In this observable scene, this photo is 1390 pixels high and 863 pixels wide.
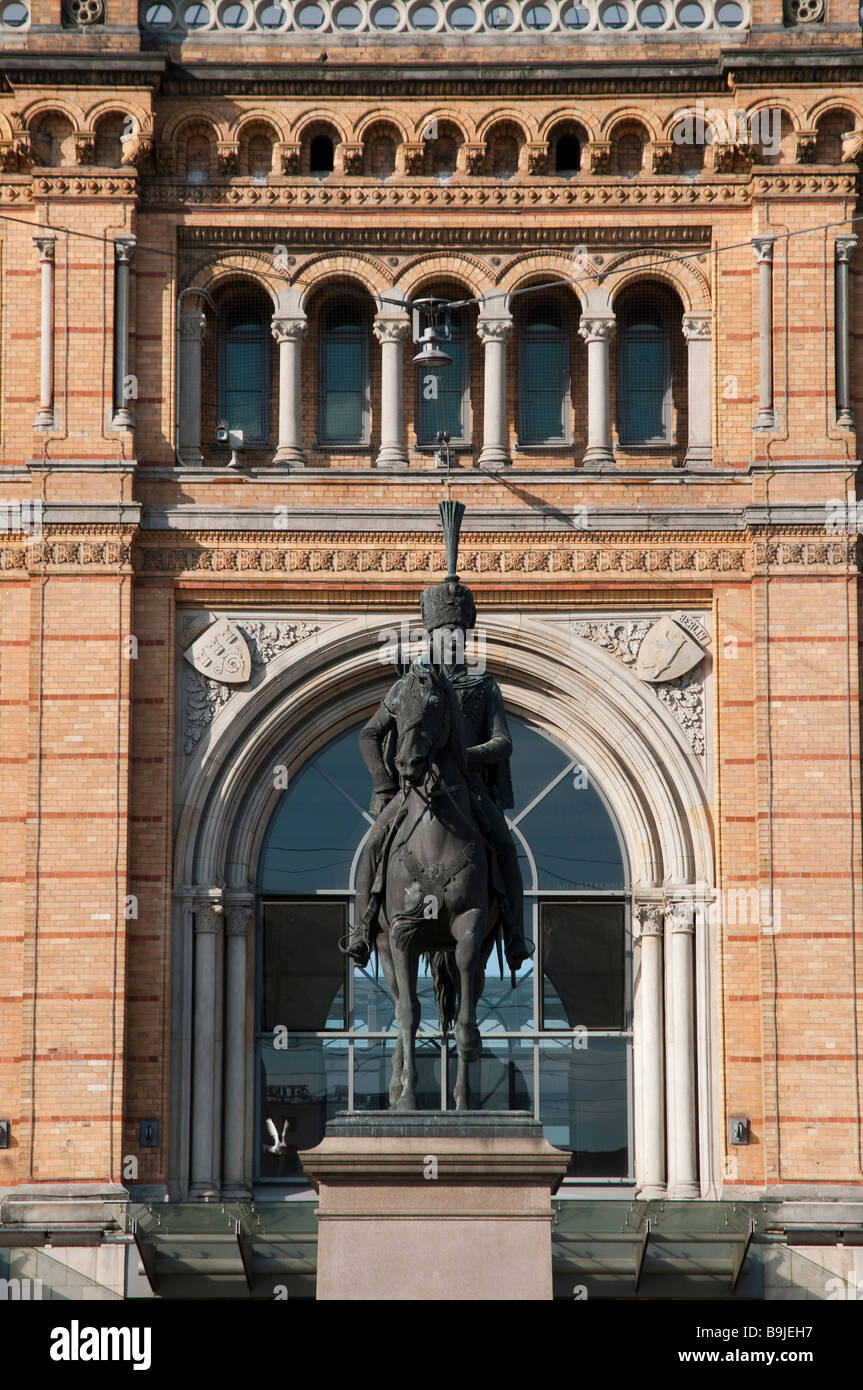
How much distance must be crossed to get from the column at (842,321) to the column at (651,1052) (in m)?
5.83

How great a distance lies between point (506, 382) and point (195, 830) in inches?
237

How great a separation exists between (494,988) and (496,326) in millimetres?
7247

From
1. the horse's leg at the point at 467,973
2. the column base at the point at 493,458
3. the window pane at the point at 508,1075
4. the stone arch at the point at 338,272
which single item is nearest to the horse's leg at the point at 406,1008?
the horse's leg at the point at 467,973

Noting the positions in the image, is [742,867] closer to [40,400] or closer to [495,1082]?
[495,1082]

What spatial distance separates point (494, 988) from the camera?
25859mm

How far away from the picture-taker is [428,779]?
1611cm

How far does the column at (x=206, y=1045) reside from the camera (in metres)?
24.9

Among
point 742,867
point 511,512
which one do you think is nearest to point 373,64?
point 511,512

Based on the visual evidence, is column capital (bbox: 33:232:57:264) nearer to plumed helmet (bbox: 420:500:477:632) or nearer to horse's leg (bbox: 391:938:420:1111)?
plumed helmet (bbox: 420:500:477:632)

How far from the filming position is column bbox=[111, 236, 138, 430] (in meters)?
26.0

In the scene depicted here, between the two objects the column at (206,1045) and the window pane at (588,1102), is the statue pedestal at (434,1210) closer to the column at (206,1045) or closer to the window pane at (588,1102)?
the column at (206,1045)

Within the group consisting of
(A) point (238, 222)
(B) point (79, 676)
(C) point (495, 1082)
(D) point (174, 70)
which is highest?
(D) point (174, 70)

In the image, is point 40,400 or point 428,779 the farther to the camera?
point 40,400

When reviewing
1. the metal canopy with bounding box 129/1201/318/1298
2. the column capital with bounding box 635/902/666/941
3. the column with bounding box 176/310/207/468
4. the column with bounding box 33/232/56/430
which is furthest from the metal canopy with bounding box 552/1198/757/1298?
the column with bounding box 33/232/56/430
